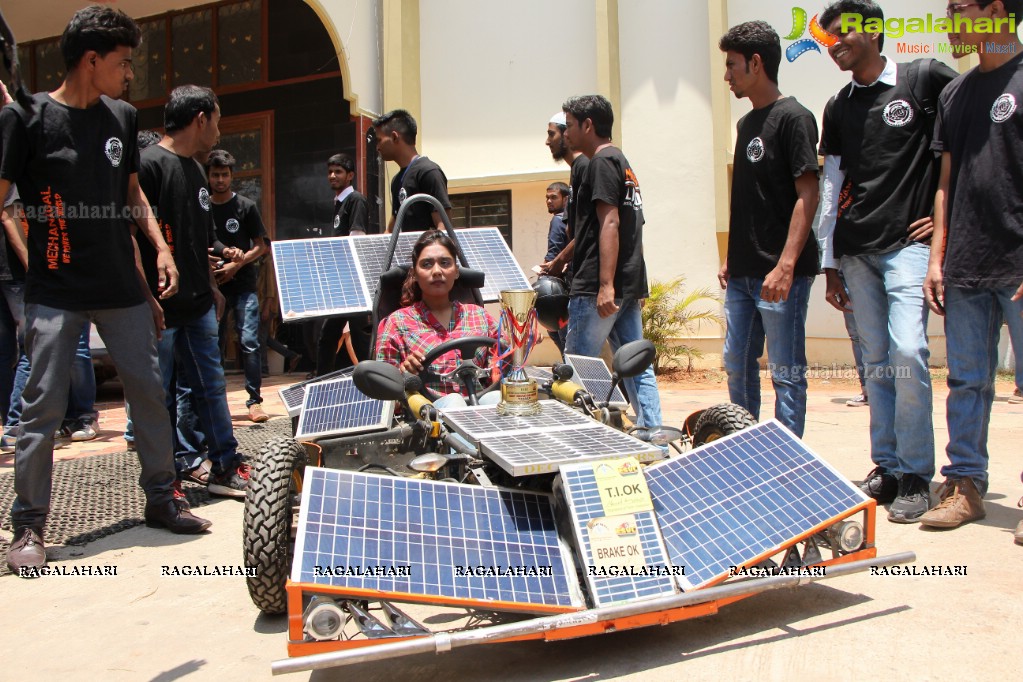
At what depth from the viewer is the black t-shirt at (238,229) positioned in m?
6.95

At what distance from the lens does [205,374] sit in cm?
501

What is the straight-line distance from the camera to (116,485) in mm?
5258

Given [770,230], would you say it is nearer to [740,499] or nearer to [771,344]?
[771,344]

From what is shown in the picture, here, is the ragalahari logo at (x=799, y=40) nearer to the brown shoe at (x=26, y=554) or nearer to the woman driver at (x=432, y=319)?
the woman driver at (x=432, y=319)

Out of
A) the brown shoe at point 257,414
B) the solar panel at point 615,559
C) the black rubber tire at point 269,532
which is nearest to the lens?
the solar panel at point 615,559

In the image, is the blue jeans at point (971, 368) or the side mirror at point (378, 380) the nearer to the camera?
the side mirror at point (378, 380)

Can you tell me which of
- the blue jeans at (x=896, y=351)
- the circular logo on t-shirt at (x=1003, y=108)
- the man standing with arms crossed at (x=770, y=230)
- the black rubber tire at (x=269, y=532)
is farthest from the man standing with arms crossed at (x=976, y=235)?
the black rubber tire at (x=269, y=532)

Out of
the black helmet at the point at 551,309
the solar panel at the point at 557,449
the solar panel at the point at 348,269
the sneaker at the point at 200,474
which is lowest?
the sneaker at the point at 200,474

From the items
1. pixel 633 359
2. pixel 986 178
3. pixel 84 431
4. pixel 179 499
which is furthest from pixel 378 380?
pixel 84 431

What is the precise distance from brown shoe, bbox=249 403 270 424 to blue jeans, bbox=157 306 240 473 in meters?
2.34

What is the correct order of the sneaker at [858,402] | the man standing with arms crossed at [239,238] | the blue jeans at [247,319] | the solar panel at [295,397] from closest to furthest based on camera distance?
the solar panel at [295,397] → the man standing with arms crossed at [239,238] → the blue jeans at [247,319] → the sneaker at [858,402]

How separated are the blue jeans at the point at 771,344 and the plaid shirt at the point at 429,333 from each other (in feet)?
4.48

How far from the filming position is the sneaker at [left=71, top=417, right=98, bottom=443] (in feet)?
22.0

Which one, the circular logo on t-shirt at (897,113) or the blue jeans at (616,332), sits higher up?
the circular logo on t-shirt at (897,113)
